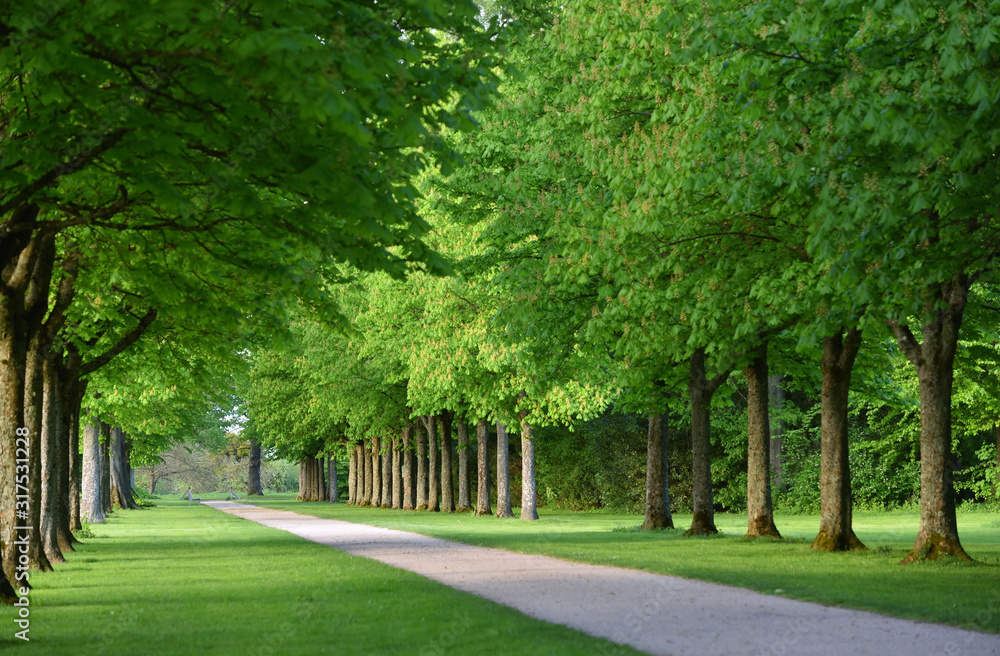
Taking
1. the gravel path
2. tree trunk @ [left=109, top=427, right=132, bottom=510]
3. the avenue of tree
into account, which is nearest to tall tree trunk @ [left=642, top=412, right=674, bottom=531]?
the avenue of tree

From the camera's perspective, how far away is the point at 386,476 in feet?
193

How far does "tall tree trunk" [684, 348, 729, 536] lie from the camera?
24531mm

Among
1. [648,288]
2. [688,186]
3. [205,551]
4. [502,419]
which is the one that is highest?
[688,186]

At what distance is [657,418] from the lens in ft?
88.6

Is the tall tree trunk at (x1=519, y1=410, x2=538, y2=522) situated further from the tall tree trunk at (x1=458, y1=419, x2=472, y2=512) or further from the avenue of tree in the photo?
the avenue of tree

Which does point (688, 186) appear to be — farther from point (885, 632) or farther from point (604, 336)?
point (885, 632)

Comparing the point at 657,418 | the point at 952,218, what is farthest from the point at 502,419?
the point at 952,218

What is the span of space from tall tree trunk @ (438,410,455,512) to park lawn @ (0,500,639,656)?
2602cm

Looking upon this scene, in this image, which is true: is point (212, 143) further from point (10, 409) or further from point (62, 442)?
point (62, 442)

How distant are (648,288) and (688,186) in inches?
109

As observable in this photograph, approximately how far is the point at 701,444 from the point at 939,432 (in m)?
8.68

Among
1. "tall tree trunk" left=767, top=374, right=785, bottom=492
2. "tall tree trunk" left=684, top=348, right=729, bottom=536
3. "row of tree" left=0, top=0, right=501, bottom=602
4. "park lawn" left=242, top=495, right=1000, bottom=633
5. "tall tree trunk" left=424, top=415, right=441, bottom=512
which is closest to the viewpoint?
"row of tree" left=0, top=0, right=501, bottom=602

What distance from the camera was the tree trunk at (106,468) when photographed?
156 ft

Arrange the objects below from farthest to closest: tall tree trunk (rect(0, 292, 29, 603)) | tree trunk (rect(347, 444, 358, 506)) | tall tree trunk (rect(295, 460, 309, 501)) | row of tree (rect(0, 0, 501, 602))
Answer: tall tree trunk (rect(295, 460, 309, 501)) → tree trunk (rect(347, 444, 358, 506)) → tall tree trunk (rect(0, 292, 29, 603)) → row of tree (rect(0, 0, 501, 602))
